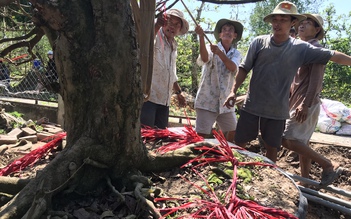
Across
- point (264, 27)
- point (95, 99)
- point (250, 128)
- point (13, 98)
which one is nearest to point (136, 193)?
point (95, 99)

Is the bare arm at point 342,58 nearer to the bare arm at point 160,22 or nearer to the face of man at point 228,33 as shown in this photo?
the face of man at point 228,33

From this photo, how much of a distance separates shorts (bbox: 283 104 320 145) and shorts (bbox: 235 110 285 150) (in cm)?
24

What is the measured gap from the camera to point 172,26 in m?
3.67

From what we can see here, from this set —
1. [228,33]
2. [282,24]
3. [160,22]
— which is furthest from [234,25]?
[160,22]

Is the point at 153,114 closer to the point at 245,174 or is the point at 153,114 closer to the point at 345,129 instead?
the point at 245,174

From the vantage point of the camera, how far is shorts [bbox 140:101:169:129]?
3654 millimetres

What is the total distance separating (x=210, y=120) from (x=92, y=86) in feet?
7.06

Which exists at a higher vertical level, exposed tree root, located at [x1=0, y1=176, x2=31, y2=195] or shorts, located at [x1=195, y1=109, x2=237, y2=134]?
shorts, located at [x1=195, y1=109, x2=237, y2=134]

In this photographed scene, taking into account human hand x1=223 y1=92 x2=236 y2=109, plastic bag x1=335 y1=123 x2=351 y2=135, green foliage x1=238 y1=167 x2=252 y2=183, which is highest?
human hand x1=223 y1=92 x2=236 y2=109

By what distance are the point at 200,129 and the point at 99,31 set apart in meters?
2.21

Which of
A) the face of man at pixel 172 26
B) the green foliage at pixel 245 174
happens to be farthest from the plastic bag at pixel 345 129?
the green foliage at pixel 245 174

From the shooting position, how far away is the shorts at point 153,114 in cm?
365

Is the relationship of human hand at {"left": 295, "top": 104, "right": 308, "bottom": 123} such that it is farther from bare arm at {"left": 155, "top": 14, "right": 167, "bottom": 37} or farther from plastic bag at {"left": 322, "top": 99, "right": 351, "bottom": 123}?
Result: plastic bag at {"left": 322, "top": 99, "right": 351, "bottom": 123}

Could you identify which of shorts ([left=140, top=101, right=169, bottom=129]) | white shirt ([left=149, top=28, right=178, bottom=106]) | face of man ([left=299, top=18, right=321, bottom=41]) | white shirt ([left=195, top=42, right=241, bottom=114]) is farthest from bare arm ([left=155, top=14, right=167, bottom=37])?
face of man ([left=299, top=18, right=321, bottom=41])
